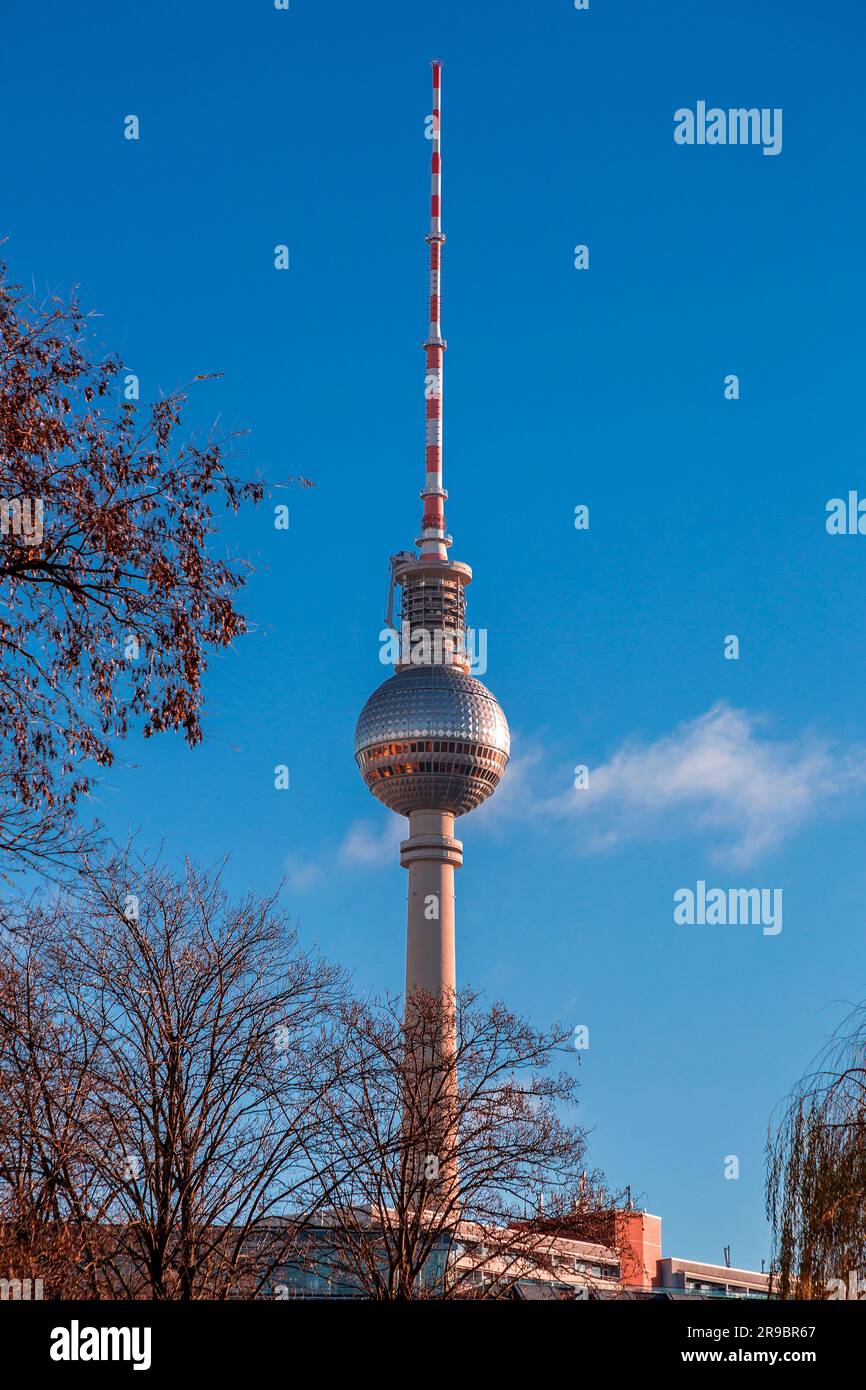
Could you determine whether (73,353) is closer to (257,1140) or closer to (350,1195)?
(257,1140)

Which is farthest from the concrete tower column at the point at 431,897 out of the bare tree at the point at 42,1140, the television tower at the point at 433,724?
the bare tree at the point at 42,1140

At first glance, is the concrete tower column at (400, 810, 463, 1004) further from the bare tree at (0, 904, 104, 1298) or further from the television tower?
the bare tree at (0, 904, 104, 1298)

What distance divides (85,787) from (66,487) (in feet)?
11.0

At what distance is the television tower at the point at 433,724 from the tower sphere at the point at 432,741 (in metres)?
0.09

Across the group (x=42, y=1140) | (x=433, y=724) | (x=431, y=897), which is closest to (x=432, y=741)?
(x=433, y=724)

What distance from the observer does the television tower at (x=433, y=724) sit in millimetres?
157375

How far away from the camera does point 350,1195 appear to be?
148ft

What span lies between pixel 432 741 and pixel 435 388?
109ft

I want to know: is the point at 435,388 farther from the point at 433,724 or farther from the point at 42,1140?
the point at 42,1140

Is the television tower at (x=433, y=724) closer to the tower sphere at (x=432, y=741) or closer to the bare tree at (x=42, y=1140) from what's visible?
the tower sphere at (x=432, y=741)

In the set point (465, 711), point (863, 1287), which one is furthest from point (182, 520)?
point (465, 711)

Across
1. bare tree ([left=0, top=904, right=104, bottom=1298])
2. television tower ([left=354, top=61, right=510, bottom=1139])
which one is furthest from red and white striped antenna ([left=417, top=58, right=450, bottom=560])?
bare tree ([left=0, top=904, right=104, bottom=1298])

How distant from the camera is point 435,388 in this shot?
168500 mm
